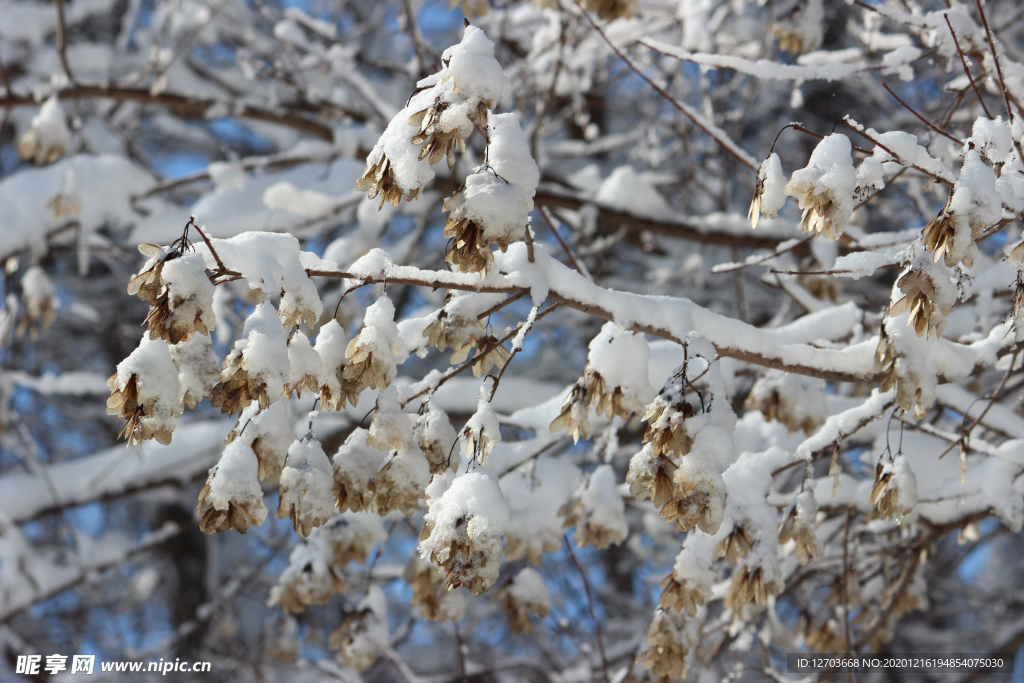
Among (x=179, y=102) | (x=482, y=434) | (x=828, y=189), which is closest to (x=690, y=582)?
(x=482, y=434)

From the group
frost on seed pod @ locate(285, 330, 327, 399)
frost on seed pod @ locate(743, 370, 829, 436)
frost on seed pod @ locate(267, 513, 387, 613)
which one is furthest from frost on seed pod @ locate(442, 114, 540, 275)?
frost on seed pod @ locate(743, 370, 829, 436)

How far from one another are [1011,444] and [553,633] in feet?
14.0

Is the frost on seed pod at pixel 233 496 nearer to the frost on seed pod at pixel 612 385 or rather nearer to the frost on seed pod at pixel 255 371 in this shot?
the frost on seed pod at pixel 255 371

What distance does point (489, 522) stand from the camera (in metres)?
1.18

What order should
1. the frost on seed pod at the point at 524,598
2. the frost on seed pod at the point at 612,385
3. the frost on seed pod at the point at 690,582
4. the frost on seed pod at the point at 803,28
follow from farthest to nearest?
the frost on seed pod at the point at 803,28 → the frost on seed pod at the point at 524,598 → the frost on seed pod at the point at 690,582 → the frost on seed pod at the point at 612,385

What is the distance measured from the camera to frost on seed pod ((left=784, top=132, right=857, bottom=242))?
4.04 ft

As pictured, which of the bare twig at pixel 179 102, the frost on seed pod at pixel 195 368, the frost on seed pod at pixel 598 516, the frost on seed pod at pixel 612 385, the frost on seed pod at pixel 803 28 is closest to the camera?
the frost on seed pod at pixel 195 368

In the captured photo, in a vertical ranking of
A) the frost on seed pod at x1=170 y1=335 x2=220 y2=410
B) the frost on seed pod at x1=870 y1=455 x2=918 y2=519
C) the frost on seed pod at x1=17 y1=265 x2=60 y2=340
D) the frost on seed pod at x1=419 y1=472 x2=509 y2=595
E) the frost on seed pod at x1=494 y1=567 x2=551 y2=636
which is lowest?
the frost on seed pod at x1=419 y1=472 x2=509 y2=595

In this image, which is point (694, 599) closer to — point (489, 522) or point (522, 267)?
point (489, 522)

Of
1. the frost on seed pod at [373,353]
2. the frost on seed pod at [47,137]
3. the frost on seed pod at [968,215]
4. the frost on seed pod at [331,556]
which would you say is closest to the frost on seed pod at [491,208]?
the frost on seed pod at [373,353]

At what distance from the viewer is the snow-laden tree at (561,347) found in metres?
1.20

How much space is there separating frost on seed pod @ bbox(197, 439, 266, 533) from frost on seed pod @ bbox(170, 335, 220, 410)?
117 mm

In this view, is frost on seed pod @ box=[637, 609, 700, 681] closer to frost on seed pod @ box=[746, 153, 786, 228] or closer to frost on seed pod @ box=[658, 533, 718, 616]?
frost on seed pod @ box=[658, 533, 718, 616]

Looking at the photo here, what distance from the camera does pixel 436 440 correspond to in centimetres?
140
